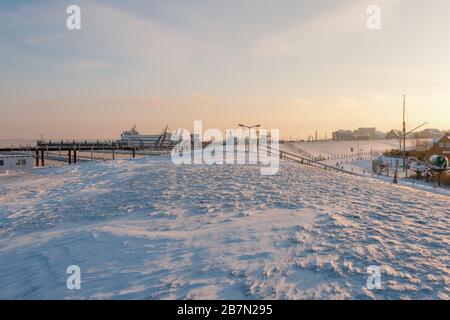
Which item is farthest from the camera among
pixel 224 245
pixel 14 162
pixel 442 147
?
pixel 442 147

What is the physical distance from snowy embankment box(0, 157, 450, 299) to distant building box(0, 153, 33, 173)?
35.8 m

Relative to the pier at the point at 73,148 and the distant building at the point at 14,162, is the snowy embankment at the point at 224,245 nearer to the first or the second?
the distant building at the point at 14,162

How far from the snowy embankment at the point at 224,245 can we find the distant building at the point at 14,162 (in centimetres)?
3577

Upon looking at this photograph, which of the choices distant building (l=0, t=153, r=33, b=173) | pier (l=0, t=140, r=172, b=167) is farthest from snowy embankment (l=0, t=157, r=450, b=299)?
pier (l=0, t=140, r=172, b=167)

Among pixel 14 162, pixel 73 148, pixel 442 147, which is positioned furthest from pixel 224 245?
pixel 442 147

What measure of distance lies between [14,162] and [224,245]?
4767cm

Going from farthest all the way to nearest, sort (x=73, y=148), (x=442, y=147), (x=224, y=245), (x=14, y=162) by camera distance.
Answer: (x=442, y=147), (x=73, y=148), (x=14, y=162), (x=224, y=245)

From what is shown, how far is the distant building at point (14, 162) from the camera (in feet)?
140

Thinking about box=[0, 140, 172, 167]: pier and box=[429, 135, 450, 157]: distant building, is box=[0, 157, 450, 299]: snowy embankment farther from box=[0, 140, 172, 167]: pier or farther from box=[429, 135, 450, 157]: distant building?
box=[429, 135, 450, 157]: distant building

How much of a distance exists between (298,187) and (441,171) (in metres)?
26.7

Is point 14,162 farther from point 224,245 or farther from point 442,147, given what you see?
point 442,147

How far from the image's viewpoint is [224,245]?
299 inches

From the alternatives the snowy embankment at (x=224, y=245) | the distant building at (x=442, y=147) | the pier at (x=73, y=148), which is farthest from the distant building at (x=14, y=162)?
the distant building at (x=442, y=147)
